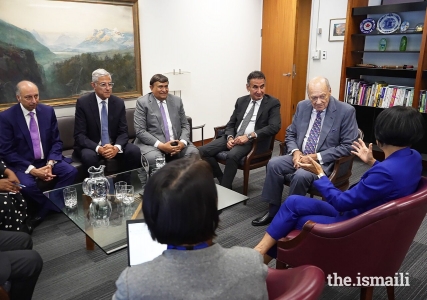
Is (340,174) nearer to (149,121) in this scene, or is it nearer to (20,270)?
(149,121)

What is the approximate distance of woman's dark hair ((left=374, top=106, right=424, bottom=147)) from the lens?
5.51 ft

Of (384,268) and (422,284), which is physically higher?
(384,268)

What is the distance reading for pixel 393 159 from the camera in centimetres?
169

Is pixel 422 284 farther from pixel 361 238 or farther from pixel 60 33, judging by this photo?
pixel 60 33

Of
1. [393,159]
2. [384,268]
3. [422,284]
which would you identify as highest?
[393,159]

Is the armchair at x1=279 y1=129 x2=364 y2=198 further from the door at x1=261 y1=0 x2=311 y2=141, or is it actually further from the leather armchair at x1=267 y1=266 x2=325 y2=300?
the door at x1=261 y1=0 x2=311 y2=141

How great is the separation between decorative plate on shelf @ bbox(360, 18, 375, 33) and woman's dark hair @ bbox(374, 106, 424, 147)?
10.6 ft

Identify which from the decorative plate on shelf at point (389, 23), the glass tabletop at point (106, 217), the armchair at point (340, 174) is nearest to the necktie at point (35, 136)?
the glass tabletop at point (106, 217)

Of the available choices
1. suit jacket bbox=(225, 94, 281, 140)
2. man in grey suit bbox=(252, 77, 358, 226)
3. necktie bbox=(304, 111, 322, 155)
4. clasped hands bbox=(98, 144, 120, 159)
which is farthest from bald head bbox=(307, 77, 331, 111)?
clasped hands bbox=(98, 144, 120, 159)

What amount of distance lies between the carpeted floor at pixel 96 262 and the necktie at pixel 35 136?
60cm

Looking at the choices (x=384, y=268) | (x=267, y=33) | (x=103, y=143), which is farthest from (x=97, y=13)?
(x=384, y=268)

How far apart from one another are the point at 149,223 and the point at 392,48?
15.3 ft

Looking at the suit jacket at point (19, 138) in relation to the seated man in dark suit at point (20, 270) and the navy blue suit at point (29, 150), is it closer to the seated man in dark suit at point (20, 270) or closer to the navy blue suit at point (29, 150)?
the navy blue suit at point (29, 150)

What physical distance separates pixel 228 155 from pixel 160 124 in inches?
33.0
